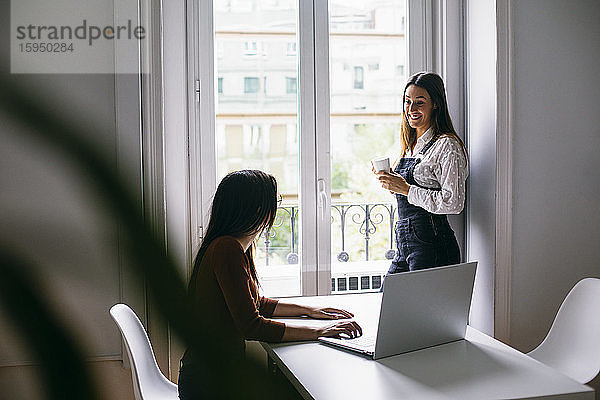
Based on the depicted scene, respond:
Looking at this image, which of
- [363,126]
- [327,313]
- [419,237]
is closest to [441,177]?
[419,237]

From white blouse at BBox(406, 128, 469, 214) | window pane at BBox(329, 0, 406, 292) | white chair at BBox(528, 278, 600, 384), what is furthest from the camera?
window pane at BBox(329, 0, 406, 292)

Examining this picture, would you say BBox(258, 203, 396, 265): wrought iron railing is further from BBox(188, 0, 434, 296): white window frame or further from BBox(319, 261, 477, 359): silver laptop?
BBox(319, 261, 477, 359): silver laptop

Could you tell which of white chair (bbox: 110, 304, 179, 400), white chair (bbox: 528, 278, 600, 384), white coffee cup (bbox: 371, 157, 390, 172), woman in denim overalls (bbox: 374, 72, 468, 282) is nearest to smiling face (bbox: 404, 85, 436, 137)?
woman in denim overalls (bbox: 374, 72, 468, 282)

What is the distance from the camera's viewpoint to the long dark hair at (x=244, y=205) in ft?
6.36

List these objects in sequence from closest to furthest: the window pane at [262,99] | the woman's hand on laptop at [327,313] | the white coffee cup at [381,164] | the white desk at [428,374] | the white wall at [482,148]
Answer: the white desk at [428,374]
the woman's hand on laptop at [327,313]
the white coffee cup at [381,164]
the white wall at [482,148]
the window pane at [262,99]

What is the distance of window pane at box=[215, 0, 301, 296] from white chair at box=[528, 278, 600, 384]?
132 centimetres

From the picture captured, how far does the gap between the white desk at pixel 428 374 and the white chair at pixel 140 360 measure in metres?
0.37

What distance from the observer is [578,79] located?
10.5ft

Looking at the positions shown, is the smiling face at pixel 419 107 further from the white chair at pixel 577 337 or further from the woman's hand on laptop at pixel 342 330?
the woman's hand on laptop at pixel 342 330

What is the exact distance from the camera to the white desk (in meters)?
1.56

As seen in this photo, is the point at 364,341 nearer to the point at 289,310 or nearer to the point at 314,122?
the point at 289,310

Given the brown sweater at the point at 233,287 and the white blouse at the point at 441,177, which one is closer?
the brown sweater at the point at 233,287

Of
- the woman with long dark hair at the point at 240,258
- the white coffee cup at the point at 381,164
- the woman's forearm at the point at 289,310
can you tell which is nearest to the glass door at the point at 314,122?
the white coffee cup at the point at 381,164

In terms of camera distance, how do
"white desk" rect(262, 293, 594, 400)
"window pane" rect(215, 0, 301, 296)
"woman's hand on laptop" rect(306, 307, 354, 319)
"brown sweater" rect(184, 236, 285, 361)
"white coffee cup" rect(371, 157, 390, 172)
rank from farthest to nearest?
"window pane" rect(215, 0, 301, 296), "white coffee cup" rect(371, 157, 390, 172), "woman's hand on laptop" rect(306, 307, 354, 319), "brown sweater" rect(184, 236, 285, 361), "white desk" rect(262, 293, 594, 400)
